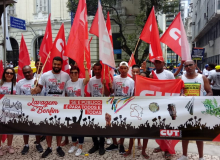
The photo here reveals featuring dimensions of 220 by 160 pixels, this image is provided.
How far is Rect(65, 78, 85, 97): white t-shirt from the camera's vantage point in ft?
15.4

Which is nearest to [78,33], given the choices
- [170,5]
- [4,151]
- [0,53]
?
[4,151]

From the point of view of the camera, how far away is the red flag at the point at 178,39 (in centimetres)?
534

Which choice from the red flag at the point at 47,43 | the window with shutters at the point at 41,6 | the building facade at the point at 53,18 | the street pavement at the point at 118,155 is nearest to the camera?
the street pavement at the point at 118,155

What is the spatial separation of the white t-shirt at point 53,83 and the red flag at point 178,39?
2.72m

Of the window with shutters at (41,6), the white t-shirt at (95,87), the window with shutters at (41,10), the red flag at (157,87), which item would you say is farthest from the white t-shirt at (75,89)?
the window with shutters at (41,6)

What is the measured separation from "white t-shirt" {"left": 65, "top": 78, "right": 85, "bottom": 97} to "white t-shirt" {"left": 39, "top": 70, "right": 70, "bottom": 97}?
0.11 meters

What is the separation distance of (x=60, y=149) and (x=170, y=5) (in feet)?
56.7

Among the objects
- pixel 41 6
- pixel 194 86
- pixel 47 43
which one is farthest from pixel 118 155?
pixel 41 6

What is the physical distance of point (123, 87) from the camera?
4797mm

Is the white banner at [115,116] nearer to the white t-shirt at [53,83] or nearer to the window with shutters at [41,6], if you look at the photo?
the white t-shirt at [53,83]

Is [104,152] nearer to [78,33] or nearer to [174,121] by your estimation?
[174,121]

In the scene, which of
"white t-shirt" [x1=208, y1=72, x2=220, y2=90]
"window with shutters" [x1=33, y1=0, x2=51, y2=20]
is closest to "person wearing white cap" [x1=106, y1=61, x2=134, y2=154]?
"white t-shirt" [x1=208, y1=72, x2=220, y2=90]

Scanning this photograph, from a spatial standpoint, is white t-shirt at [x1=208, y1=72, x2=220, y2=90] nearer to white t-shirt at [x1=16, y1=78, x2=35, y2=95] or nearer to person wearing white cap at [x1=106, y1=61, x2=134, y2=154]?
person wearing white cap at [x1=106, y1=61, x2=134, y2=154]

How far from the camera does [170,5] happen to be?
19.0 metres
